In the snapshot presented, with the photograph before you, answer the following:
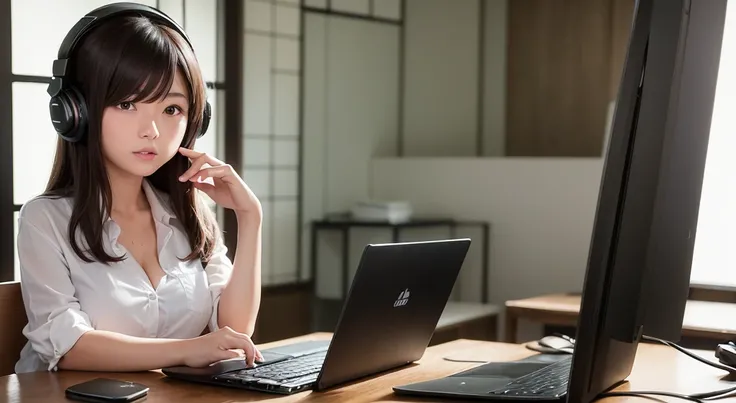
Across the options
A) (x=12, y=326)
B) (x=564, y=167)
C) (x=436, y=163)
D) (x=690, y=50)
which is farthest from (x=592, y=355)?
(x=436, y=163)

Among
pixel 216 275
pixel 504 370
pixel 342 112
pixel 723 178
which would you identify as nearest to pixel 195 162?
pixel 216 275

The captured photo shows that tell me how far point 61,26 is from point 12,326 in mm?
1715

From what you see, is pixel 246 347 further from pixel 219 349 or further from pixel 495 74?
pixel 495 74

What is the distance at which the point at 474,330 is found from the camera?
3.92 m

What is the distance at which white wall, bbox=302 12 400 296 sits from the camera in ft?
15.0

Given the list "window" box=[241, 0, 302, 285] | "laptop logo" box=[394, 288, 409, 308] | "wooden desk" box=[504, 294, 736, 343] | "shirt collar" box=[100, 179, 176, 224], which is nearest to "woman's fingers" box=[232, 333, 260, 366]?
"laptop logo" box=[394, 288, 409, 308]

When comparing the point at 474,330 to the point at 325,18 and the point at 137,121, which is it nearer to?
the point at 325,18

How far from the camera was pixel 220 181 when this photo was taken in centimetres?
176

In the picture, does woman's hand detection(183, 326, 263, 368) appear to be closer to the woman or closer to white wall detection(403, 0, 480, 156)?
the woman

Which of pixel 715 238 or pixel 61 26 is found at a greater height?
pixel 61 26

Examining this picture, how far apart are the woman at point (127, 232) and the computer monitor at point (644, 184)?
0.54 m

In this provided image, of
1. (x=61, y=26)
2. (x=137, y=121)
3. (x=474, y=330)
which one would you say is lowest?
(x=474, y=330)

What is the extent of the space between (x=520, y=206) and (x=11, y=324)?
303 centimetres

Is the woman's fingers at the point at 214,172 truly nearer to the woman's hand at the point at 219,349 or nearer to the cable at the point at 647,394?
the woman's hand at the point at 219,349
